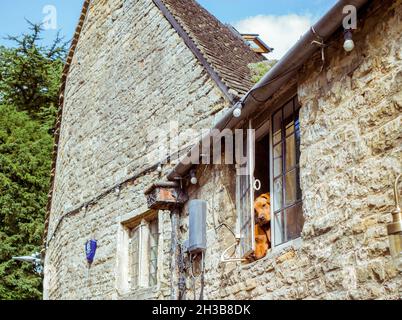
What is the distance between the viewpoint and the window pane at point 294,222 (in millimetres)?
5480

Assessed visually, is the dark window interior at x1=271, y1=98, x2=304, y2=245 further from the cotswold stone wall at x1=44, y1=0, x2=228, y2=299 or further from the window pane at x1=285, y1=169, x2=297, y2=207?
the cotswold stone wall at x1=44, y1=0, x2=228, y2=299

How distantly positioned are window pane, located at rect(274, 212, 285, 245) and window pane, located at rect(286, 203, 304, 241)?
9cm

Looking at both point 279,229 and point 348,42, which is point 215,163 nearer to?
point 279,229

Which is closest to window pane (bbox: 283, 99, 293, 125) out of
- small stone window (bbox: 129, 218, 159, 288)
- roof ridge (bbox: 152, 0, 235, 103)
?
roof ridge (bbox: 152, 0, 235, 103)

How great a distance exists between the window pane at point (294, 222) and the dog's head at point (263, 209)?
288 millimetres

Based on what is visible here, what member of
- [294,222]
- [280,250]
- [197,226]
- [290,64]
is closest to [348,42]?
[290,64]

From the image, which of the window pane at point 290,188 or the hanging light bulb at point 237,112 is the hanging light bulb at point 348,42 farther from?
the hanging light bulb at point 237,112

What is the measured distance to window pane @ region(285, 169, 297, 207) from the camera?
5652mm

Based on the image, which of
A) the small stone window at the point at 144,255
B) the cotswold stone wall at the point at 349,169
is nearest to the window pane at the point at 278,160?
the cotswold stone wall at the point at 349,169

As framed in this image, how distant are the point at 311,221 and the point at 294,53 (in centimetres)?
135

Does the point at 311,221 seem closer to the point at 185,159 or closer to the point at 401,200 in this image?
the point at 401,200

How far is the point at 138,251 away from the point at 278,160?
13.2ft
